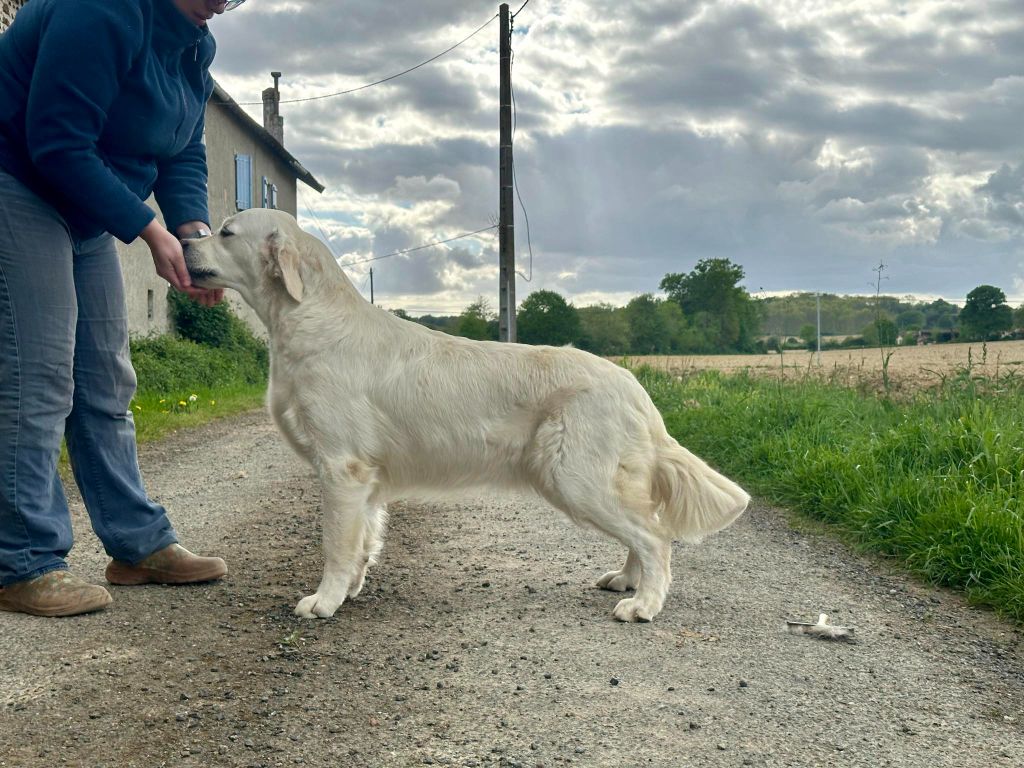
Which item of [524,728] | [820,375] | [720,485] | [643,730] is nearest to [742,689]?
[643,730]

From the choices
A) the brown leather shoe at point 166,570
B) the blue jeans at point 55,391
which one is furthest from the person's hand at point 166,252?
the brown leather shoe at point 166,570

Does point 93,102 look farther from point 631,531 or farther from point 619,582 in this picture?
point 619,582

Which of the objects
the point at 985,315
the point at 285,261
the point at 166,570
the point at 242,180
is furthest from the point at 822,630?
the point at 242,180

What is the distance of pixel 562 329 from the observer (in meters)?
24.2

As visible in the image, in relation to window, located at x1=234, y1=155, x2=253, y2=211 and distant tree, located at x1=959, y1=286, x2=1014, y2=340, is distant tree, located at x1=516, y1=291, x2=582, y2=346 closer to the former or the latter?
window, located at x1=234, y1=155, x2=253, y2=211

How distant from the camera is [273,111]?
3316 cm

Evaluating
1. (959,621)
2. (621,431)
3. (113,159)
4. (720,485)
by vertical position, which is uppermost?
(113,159)

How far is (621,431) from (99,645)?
224 centimetres

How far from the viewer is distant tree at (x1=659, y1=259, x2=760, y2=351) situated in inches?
1169

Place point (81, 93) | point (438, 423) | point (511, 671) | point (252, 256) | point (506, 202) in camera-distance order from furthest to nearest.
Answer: point (506, 202)
point (252, 256)
point (438, 423)
point (81, 93)
point (511, 671)

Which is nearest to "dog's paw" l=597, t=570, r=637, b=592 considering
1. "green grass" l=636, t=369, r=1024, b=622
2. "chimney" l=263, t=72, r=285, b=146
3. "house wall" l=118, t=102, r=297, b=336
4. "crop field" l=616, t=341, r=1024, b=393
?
"green grass" l=636, t=369, r=1024, b=622

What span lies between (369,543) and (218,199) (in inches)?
910

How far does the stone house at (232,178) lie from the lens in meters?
19.6

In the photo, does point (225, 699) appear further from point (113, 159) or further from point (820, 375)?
point (820, 375)
